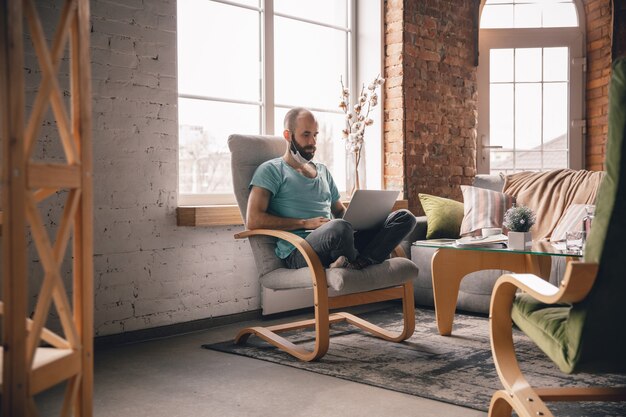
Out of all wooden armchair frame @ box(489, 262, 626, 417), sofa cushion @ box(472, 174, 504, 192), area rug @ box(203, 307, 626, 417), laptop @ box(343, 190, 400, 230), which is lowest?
area rug @ box(203, 307, 626, 417)

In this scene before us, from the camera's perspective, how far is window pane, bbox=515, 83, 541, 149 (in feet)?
18.6

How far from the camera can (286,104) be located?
4574mm

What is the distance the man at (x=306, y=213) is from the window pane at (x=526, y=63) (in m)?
2.74

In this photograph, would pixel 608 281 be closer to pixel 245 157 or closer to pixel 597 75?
pixel 245 157

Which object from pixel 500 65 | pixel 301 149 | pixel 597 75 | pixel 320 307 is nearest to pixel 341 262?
pixel 320 307

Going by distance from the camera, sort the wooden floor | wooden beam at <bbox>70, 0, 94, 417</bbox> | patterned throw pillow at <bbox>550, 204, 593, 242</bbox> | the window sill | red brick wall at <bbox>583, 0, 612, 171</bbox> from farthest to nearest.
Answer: red brick wall at <bbox>583, 0, 612, 171</bbox>, patterned throw pillow at <bbox>550, 204, 593, 242</bbox>, the window sill, the wooden floor, wooden beam at <bbox>70, 0, 94, 417</bbox>

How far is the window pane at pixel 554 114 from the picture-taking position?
5699 millimetres

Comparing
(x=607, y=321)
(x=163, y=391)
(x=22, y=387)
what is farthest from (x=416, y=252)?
(x=22, y=387)

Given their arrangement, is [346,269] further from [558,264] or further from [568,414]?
[558,264]

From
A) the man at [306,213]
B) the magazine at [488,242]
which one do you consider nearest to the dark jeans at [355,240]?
the man at [306,213]

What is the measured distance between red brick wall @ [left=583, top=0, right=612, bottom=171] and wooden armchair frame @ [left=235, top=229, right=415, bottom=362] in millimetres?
3060

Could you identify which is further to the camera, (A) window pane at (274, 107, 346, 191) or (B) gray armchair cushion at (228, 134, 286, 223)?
(A) window pane at (274, 107, 346, 191)

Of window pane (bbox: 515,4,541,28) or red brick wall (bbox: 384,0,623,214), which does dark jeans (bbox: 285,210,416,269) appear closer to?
red brick wall (bbox: 384,0,623,214)

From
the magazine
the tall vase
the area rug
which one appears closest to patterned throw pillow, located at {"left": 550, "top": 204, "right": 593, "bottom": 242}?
the area rug
